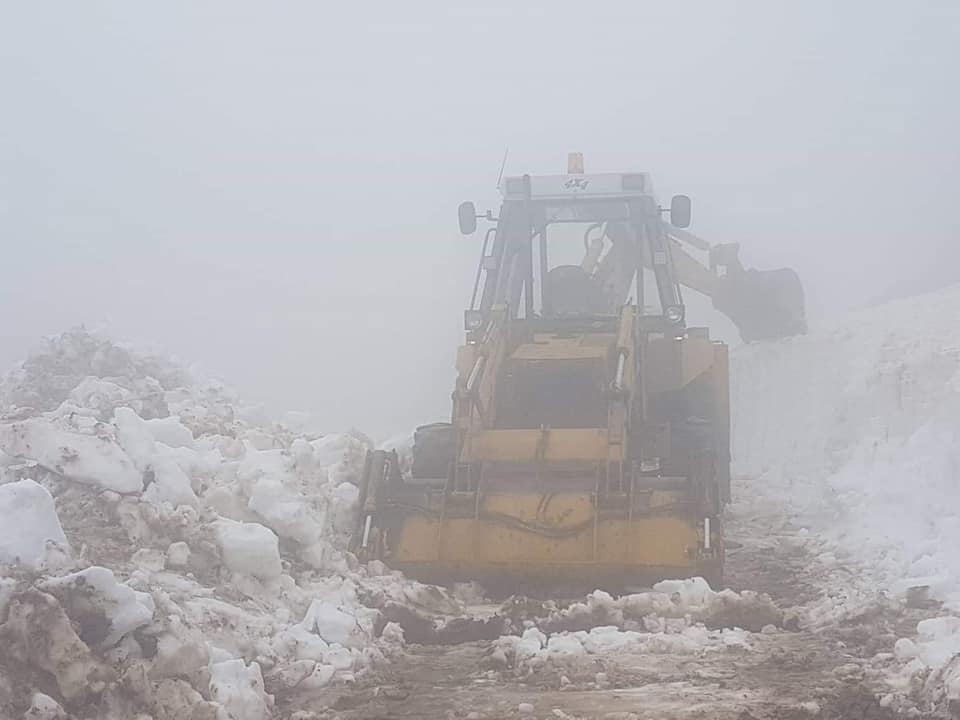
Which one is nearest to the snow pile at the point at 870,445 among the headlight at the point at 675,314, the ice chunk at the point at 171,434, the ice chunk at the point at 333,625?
the headlight at the point at 675,314

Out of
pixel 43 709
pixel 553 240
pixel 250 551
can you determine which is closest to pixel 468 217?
pixel 553 240

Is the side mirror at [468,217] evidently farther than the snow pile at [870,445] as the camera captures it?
Yes

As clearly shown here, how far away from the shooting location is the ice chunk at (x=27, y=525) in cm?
405

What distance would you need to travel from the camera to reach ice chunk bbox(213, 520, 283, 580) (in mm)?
5289

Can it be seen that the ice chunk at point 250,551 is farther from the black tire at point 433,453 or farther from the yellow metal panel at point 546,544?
the black tire at point 433,453

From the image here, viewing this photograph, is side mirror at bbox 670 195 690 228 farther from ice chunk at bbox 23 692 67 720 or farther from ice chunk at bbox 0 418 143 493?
ice chunk at bbox 23 692 67 720

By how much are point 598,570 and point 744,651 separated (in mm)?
1348

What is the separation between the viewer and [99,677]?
11.9 ft

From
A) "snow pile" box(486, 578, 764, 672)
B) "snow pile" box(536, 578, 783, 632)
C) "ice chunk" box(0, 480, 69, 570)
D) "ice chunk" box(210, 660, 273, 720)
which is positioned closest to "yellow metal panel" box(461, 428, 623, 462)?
"snow pile" box(486, 578, 764, 672)

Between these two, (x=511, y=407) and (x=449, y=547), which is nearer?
(x=449, y=547)

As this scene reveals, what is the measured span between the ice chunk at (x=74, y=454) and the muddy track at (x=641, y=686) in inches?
63.2

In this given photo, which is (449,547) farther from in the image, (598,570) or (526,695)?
(526,695)

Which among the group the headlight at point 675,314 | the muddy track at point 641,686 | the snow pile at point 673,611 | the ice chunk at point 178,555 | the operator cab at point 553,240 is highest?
the operator cab at point 553,240

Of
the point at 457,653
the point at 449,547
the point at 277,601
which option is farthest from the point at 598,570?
the point at 277,601
